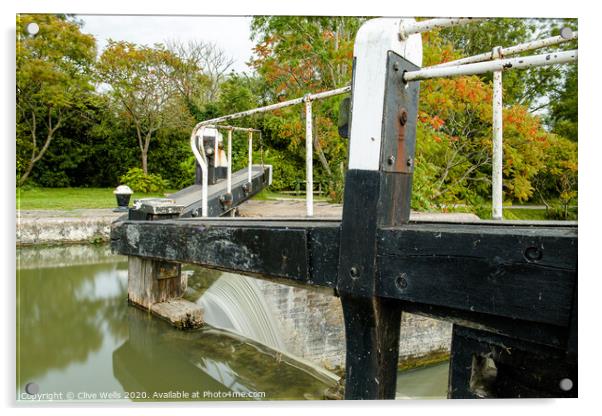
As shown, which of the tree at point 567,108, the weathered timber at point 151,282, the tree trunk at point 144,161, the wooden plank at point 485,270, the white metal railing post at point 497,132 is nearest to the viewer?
the wooden plank at point 485,270

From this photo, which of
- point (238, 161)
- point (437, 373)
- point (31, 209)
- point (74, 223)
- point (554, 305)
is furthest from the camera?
point (238, 161)

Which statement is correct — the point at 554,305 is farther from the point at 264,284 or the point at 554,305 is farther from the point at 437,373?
the point at 437,373

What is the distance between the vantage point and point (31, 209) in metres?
2.47

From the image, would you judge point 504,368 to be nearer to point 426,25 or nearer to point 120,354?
point 426,25

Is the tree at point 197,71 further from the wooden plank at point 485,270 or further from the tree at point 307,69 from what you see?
the wooden plank at point 485,270

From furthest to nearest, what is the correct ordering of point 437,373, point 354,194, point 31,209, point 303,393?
point 437,373 < point 31,209 < point 303,393 < point 354,194

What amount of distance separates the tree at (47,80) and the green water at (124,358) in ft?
1.80

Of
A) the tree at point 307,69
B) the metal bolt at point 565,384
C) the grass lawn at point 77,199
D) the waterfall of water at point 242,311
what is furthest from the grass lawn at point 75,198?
the metal bolt at point 565,384

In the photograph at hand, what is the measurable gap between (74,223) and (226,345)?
2.55 metres

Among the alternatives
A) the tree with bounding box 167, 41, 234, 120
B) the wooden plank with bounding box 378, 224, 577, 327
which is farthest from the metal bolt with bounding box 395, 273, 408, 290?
the tree with bounding box 167, 41, 234, 120

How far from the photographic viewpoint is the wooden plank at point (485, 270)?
0.84 metres

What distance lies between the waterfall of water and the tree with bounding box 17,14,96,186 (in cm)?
126

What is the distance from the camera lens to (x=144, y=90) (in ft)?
9.33
